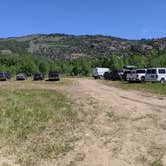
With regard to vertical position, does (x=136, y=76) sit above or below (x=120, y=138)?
above

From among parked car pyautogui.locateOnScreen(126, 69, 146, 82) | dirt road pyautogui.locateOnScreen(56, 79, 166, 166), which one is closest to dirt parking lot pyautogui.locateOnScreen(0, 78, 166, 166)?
dirt road pyautogui.locateOnScreen(56, 79, 166, 166)

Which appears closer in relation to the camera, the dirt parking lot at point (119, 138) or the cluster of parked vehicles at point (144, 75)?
the dirt parking lot at point (119, 138)

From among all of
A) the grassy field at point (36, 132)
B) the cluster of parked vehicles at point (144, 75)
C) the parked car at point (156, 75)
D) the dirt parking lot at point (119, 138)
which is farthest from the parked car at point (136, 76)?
the grassy field at point (36, 132)

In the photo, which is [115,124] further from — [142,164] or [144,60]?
[144,60]

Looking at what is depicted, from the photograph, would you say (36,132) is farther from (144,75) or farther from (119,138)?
(144,75)

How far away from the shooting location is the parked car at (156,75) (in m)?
56.3

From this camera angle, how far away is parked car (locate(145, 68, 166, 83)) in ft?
185

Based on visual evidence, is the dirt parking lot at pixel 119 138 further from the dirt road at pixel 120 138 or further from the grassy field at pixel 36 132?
the grassy field at pixel 36 132

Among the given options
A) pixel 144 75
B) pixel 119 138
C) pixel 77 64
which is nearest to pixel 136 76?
pixel 144 75

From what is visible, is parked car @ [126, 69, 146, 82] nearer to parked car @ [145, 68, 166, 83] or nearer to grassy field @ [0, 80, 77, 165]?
parked car @ [145, 68, 166, 83]

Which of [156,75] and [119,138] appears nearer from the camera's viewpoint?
[119,138]

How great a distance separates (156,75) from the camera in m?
56.4

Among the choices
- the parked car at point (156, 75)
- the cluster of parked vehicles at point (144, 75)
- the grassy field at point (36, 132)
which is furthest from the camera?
the cluster of parked vehicles at point (144, 75)

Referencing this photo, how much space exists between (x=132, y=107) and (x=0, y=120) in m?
8.58
